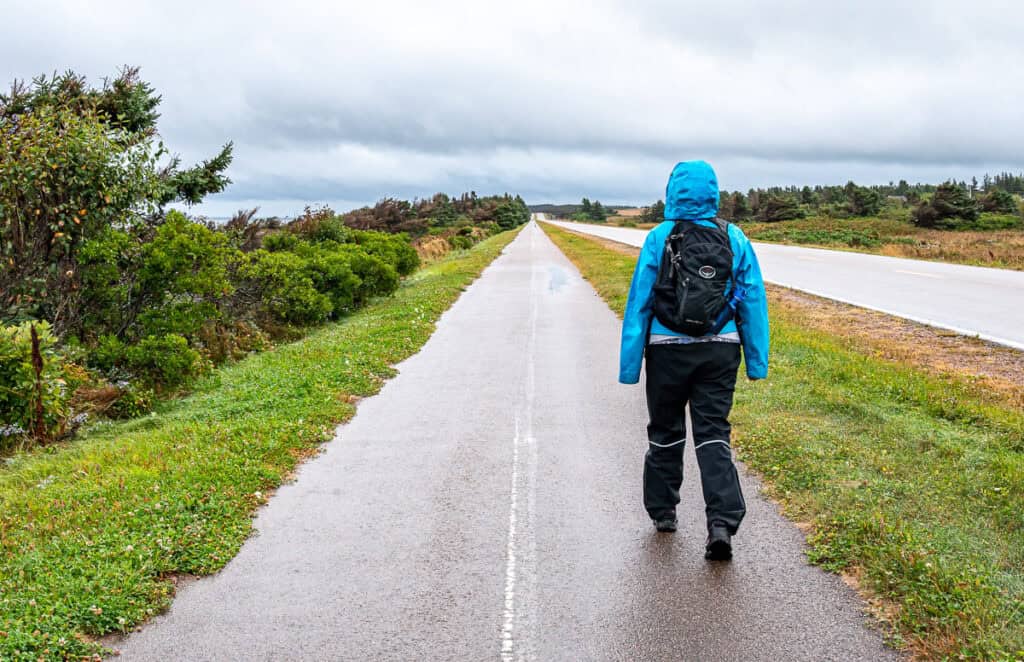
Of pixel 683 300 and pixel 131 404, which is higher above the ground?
pixel 683 300

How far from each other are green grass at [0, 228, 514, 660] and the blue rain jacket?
271 cm

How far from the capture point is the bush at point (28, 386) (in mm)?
6992

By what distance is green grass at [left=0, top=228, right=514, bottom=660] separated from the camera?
3869 millimetres

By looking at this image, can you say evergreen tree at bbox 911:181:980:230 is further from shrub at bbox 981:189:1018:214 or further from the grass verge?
shrub at bbox 981:189:1018:214

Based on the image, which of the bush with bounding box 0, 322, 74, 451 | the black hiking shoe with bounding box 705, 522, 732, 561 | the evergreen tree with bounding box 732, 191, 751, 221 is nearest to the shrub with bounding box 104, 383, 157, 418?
the bush with bounding box 0, 322, 74, 451

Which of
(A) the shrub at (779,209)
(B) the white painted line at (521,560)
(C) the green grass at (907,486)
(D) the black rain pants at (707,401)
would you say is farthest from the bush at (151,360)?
(A) the shrub at (779,209)

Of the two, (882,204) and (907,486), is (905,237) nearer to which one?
(882,204)

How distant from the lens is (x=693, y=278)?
14.2 feet

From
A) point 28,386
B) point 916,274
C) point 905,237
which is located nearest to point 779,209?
Result: point 905,237

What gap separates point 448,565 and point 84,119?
8.03 meters

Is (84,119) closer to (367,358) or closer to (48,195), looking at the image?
(48,195)

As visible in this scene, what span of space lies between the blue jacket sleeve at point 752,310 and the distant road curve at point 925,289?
7099 millimetres

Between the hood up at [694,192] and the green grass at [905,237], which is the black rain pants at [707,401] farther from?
the green grass at [905,237]

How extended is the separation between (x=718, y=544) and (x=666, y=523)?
0.49 metres
